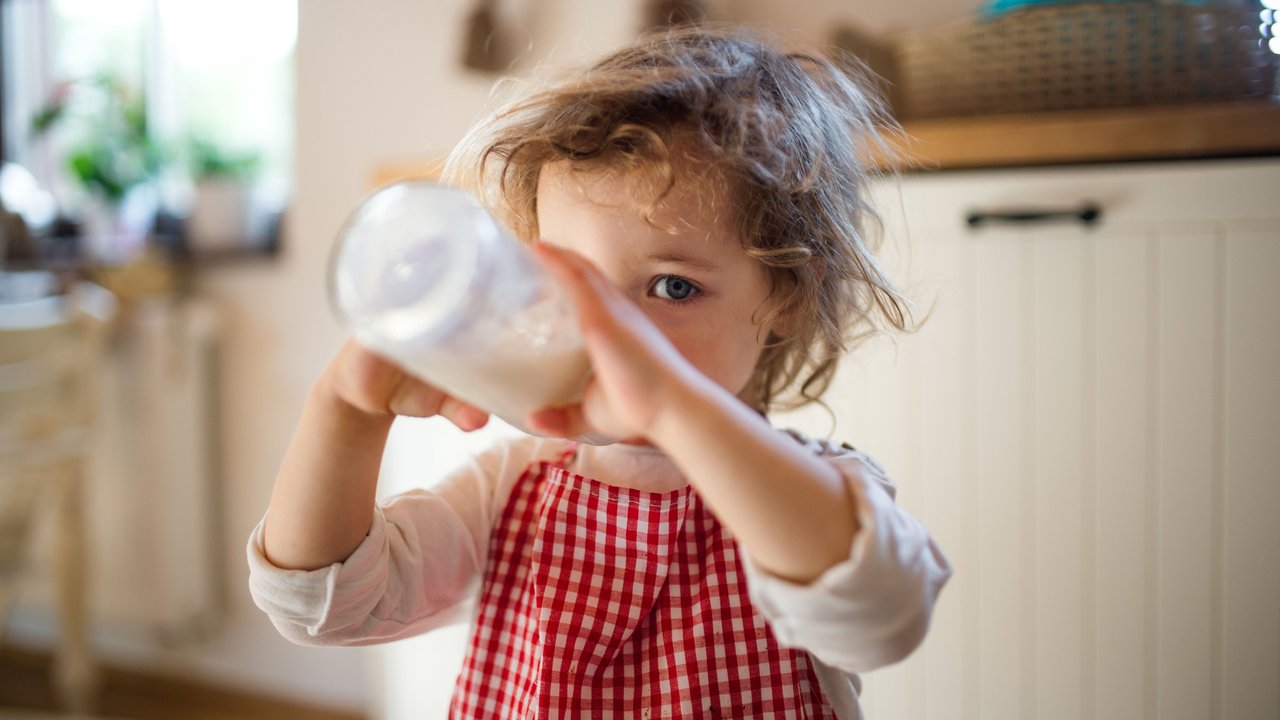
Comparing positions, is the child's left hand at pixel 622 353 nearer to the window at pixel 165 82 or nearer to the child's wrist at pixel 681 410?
the child's wrist at pixel 681 410

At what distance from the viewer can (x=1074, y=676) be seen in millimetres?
818

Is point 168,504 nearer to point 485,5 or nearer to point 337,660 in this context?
point 337,660

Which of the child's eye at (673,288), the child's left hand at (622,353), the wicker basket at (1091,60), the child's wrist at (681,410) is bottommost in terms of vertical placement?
the child's wrist at (681,410)

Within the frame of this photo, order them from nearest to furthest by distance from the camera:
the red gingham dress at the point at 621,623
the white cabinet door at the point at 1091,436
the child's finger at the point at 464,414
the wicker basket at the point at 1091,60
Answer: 1. the child's finger at the point at 464,414
2. the red gingham dress at the point at 621,623
3. the white cabinet door at the point at 1091,436
4. the wicker basket at the point at 1091,60

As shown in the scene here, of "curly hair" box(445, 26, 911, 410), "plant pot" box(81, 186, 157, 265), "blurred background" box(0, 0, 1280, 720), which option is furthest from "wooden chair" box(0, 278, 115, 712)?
"curly hair" box(445, 26, 911, 410)

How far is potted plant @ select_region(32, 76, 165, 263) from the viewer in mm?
1873

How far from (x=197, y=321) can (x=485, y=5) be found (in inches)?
30.9

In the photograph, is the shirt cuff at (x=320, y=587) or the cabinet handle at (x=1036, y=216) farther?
the cabinet handle at (x=1036, y=216)

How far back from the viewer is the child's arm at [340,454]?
493mm

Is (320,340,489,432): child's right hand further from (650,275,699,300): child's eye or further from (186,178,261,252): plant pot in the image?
(186,178,261,252): plant pot

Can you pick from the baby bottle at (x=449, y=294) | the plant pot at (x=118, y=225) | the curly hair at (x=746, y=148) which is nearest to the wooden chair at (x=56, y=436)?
the plant pot at (x=118, y=225)

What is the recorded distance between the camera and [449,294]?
0.38m

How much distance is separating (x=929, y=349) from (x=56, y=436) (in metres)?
1.41

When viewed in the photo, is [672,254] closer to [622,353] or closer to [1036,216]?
Answer: [622,353]
